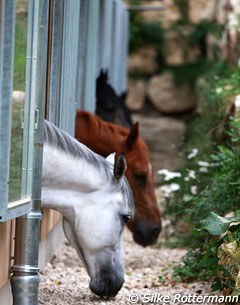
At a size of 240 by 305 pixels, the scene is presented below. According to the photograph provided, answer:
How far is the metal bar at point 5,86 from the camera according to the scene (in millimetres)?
3787

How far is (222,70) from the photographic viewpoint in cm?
1109

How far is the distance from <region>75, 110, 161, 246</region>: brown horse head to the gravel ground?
337mm

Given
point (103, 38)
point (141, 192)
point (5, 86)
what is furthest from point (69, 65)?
point (103, 38)

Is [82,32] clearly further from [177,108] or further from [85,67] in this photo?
[177,108]

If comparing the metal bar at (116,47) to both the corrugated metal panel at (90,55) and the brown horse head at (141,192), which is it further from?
the brown horse head at (141,192)

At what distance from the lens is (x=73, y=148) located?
477 centimetres

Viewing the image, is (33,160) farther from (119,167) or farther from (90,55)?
(90,55)

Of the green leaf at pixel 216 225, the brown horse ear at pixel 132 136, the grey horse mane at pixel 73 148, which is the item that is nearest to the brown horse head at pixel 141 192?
the brown horse ear at pixel 132 136

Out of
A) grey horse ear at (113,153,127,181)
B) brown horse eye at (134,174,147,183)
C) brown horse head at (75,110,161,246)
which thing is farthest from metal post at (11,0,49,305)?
brown horse eye at (134,174,147,183)

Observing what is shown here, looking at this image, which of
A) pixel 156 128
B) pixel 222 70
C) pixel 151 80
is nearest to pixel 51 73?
pixel 222 70

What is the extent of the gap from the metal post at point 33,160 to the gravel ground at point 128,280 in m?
0.91

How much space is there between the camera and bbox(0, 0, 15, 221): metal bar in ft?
12.4

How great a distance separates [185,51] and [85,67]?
8867 mm

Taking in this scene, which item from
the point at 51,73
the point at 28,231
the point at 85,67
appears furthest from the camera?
the point at 85,67
